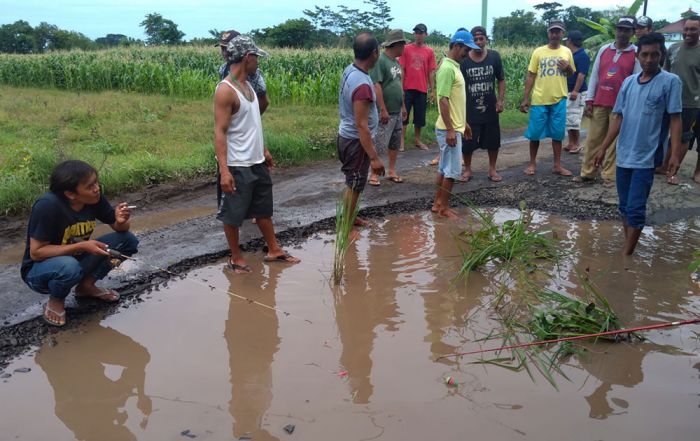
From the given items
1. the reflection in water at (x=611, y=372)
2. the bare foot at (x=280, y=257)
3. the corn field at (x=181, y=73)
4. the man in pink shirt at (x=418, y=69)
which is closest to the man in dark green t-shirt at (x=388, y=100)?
the man in pink shirt at (x=418, y=69)

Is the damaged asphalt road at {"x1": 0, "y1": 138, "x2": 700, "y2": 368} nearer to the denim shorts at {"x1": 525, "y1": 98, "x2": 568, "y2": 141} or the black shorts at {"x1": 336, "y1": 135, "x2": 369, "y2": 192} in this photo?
the denim shorts at {"x1": 525, "y1": 98, "x2": 568, "y2": 141}

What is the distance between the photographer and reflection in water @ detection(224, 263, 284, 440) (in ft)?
10.1

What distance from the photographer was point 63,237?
398cm

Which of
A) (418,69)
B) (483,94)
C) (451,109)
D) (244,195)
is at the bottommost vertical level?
(244,195)

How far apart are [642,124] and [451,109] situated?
70.7 inches

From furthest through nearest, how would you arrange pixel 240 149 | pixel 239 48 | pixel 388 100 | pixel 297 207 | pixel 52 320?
pixel 388 100 < pixel 297 207 < pixel 240 149 < pixel 239 48 < pixel 52 320

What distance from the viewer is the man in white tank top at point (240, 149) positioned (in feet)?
15.1

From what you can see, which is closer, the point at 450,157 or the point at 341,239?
the point at 341,239

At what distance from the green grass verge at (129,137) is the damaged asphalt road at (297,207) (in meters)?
0.33

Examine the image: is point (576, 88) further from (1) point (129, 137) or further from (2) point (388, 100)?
(1) point (129, 137)

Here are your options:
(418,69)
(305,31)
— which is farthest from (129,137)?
(305,31)

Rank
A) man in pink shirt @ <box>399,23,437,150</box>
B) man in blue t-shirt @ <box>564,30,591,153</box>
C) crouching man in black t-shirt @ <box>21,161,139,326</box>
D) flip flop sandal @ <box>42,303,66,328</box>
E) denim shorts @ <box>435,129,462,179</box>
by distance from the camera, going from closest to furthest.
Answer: crouching man in black t-shirt @ <box>21,161,139,326</box> < flip flop sandal @ <box>42,303,66,328</box> < denim shorts @ <box>435,129,462,179</box> < man in blue t-shirt @ <box>564,30,591,153</box> < man in pink shirt @ <box>399,23,437,150</box>

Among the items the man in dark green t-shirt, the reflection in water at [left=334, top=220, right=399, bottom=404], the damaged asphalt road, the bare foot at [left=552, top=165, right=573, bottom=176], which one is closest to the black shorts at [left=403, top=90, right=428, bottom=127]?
the damaged asphalt road

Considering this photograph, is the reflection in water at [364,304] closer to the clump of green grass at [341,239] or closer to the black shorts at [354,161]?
the clump of green grass at [341,239]
